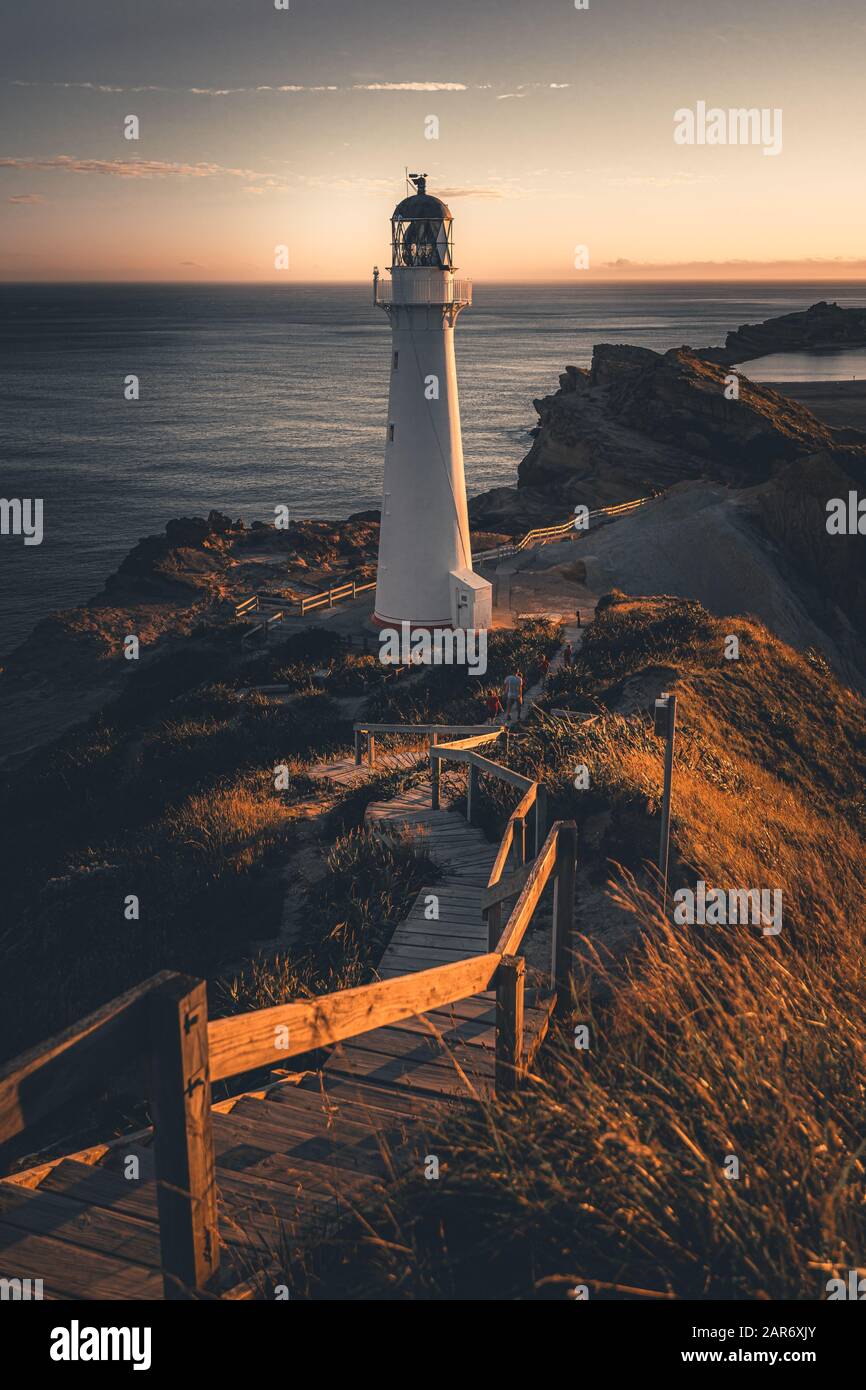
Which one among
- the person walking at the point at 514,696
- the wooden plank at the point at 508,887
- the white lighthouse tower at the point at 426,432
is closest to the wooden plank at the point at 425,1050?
the wooden plank at the point at 508,887

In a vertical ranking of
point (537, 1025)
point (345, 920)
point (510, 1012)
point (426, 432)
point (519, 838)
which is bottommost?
point (345, 920)

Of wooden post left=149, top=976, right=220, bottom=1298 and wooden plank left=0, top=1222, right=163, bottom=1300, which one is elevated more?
wooden post left=149, top=976, right=220, bottom=1298

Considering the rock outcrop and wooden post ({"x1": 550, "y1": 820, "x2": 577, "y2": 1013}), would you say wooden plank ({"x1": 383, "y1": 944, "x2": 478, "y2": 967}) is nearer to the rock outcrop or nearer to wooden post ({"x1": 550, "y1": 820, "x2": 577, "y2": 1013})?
wooden post ({"x1": 550, "y1": 820, "x2": 577, "y2": 1013})

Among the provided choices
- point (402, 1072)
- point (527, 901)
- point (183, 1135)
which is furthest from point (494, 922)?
point (183, 1135)

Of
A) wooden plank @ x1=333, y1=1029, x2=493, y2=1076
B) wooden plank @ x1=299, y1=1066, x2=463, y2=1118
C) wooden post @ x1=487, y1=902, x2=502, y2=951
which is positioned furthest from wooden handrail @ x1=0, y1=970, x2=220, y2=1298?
wooden post @ x1=487, y1=902, x2=502, y2=951

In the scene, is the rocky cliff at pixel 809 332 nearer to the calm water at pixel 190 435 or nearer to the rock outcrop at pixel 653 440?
the calm water at pixel 190 435

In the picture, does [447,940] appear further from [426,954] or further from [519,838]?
[519,838]
